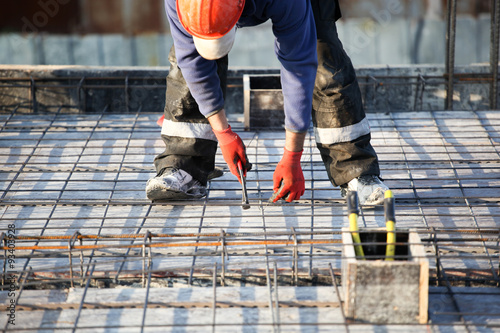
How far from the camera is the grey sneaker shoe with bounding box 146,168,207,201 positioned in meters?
3.14

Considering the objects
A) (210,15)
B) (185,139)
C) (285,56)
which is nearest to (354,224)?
(285,56)

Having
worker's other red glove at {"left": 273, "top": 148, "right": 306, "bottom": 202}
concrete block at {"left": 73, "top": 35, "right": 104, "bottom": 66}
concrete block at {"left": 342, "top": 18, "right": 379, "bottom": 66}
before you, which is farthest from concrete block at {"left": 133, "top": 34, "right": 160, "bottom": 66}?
worker's other red glove at {"left": 273, "top": 148, "right": 306, "bottom": 202}

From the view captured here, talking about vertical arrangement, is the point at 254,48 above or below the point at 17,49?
below

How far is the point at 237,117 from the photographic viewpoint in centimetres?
464

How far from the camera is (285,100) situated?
2748mm

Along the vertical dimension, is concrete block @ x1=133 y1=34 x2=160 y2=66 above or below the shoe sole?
above

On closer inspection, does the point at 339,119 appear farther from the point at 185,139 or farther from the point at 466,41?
the point at 466,41

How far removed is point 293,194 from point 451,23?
3.06 metres

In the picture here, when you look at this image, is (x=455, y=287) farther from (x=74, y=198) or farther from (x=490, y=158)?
(x=74, y=198)

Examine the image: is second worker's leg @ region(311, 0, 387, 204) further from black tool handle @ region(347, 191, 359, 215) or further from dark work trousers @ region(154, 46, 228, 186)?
A: black tool handle @ region(347, 191, 359, 215)

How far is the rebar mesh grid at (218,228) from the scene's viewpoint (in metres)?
2.21

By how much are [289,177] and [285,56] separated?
24.5 inches

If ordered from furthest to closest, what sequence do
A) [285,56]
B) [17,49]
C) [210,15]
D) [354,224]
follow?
[17,49]
[285,56]
[210,15]
[354,224]

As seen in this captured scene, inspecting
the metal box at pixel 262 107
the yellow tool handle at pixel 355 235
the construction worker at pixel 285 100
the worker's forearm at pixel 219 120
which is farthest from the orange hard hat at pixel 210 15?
the metal box at pixel 262 107
